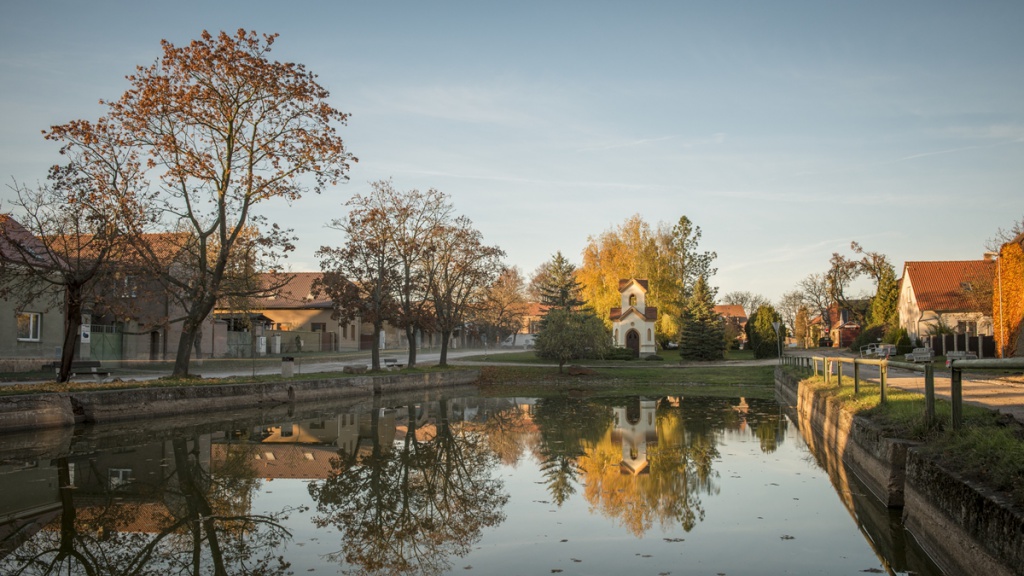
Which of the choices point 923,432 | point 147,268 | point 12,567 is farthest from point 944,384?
point 147,268

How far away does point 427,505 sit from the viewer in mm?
10273

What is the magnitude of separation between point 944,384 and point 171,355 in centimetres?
4217

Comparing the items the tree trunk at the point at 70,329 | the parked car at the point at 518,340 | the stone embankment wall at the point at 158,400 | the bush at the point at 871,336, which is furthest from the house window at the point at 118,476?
the parked car at the point at 518,340

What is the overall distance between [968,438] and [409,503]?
21.6ft

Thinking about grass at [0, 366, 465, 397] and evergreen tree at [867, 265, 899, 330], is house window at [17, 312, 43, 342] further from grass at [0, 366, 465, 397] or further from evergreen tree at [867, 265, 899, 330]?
evergreen tree at [867, 265, 899, 330]

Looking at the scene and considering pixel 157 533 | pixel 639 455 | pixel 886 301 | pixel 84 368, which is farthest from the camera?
pixel 886 301

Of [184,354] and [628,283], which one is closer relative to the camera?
[184,354]

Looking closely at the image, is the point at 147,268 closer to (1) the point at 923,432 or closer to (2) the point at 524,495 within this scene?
(2) the point at 524,495

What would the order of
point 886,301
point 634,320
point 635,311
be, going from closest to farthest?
point 635,311, point 634,320, point 886,301

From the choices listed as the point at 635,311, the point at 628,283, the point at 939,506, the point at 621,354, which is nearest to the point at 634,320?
the point at 635,311

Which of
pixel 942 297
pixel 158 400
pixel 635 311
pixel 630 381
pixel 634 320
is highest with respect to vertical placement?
pixel 942 297

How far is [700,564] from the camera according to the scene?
7367 millimetres

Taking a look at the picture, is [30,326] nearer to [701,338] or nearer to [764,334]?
[701,338]

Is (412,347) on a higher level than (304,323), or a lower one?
lower
